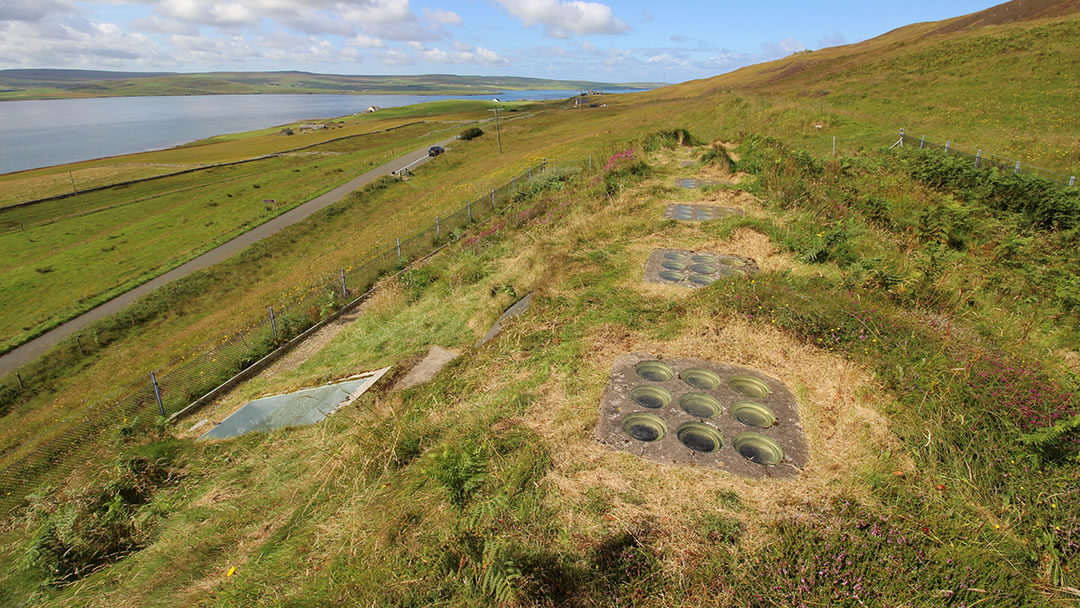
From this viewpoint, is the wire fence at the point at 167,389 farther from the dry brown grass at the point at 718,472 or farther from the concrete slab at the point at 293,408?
the dry brown grass at the point at 718,472

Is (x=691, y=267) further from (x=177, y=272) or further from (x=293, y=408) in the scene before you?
(x=177, y=272)

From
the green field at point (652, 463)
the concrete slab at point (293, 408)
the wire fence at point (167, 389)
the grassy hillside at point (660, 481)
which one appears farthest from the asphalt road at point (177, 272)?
the grassy hillside at point (660, 481)

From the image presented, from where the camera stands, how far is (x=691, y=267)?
1026cm

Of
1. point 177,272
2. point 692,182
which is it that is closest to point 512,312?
point 692,182

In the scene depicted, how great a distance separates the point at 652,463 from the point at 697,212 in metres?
10.6

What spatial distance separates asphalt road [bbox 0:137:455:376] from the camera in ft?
77.8

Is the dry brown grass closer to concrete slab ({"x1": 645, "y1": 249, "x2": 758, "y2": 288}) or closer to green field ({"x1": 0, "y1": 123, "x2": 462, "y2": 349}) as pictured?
concrete slab ({"x1": 645, "y1": 249, "x2": 758, "y2": 288})

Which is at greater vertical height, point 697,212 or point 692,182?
point 692,182

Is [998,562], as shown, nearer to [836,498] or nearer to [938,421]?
[836,498]

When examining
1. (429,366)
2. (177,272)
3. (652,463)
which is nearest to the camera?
(652,463)

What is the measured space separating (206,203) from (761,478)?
57448 mm

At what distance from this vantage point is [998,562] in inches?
139

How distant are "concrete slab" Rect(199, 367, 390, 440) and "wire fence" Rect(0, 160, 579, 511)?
144 inches

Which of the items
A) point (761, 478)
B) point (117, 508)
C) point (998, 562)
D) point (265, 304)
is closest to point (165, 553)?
point (117, 508)
